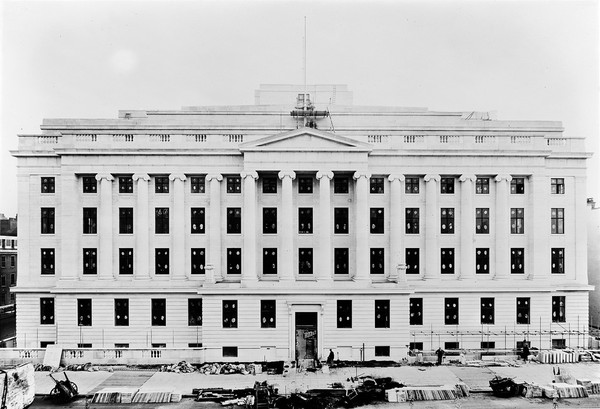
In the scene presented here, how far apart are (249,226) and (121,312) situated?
41.3 ft

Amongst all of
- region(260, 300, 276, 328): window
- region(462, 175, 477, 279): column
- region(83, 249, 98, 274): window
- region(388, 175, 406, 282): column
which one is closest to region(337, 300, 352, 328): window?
region(388, 175, 406, 282): column

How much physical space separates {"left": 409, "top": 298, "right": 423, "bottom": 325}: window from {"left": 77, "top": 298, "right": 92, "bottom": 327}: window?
85.4 feet

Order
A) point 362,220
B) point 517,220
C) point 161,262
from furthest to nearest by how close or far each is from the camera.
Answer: point 517,220 → point 161,262 → point 362,220

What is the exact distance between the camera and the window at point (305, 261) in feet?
134

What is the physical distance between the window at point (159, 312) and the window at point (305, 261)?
11405 millimetres

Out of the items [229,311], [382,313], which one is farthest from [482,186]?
[229,311]

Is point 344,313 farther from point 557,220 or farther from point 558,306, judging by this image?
point 557,220

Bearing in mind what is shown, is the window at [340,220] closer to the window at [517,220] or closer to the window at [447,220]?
the window at [447,220]

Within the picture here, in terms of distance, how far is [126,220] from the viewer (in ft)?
134

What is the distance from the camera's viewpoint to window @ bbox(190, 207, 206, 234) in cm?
4103

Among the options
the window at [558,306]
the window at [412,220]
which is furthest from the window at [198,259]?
the window at [558,306]

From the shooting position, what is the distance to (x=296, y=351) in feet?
123

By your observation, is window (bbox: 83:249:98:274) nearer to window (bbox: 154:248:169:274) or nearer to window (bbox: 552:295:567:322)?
window (bbox: 154:248:169:274)

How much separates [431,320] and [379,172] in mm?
12841
